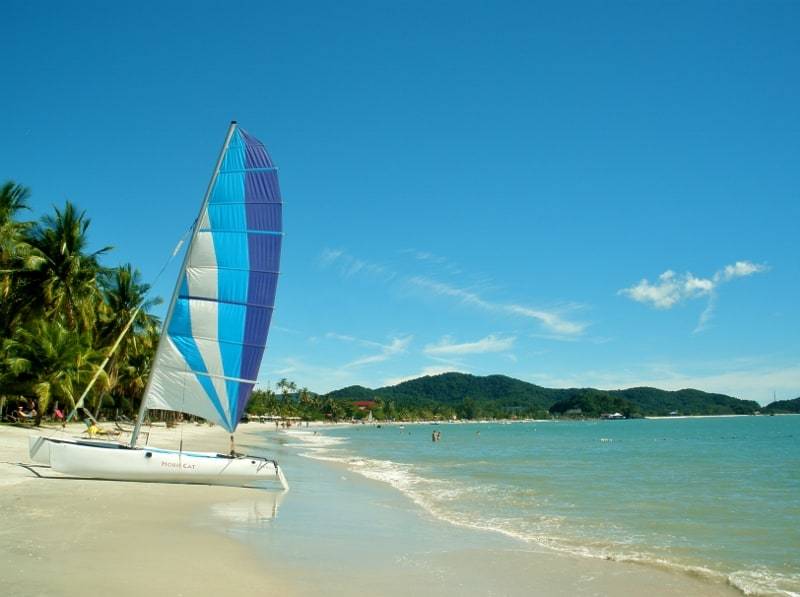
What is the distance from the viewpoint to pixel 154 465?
1255cm

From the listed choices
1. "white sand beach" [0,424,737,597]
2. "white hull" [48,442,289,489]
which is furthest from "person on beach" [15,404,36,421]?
"white hull" [48,442,289,489]

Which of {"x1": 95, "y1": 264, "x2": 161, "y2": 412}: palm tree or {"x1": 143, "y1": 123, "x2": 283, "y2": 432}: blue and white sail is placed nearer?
{"x1": 143, "y1": 123, "x2": 283, "y2": 432}: blue and white sail

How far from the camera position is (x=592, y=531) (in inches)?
455

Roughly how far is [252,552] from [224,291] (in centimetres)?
726

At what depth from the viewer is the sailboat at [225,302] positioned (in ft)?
44.6

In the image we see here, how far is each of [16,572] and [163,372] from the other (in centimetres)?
812

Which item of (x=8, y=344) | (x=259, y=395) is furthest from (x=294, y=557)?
(x=259, y=395)

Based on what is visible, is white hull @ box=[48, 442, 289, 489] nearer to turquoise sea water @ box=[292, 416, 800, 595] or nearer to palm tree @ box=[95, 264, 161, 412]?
turquoise sea water @ box=[292, 416, 800, 595]

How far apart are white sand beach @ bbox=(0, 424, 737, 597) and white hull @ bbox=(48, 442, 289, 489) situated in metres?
0.32

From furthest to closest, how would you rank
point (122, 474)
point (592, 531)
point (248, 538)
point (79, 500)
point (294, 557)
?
1. point (122, 474)
2. point (592, 531)
3. point (79, 500)
4. point (248, 538)
5. point (294, 557)

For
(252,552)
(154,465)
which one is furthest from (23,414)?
(252,552)

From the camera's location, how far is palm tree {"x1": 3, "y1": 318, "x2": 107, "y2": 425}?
87.9ft

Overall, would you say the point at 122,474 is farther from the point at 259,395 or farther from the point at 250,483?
the point at 259,395

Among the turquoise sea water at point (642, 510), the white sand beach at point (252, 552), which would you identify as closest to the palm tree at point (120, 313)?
the turquoise sea water at point (642, 510)
